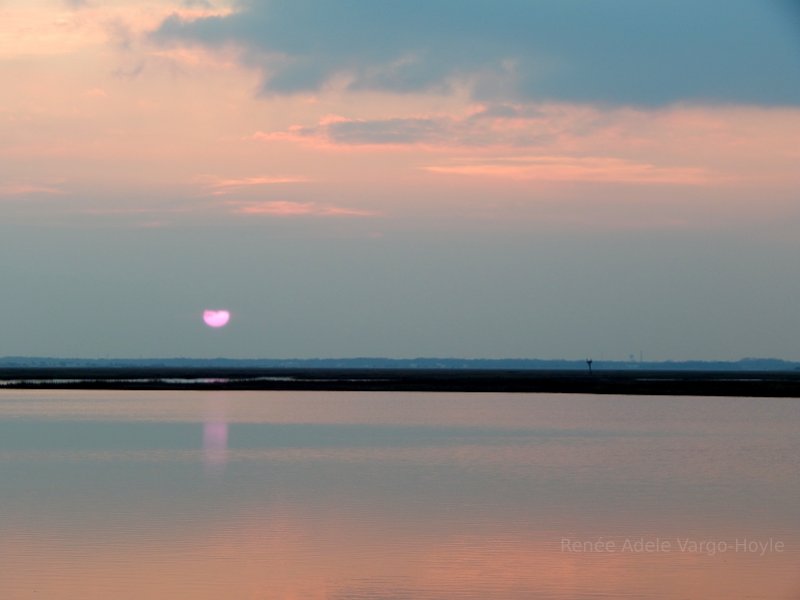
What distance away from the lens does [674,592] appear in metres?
18.4

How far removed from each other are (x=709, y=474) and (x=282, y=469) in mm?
11049

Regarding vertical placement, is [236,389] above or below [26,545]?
above

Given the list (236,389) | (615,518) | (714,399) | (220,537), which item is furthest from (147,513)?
(236,389)

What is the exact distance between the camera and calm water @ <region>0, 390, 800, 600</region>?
18891 millimetres

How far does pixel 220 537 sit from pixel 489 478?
11.2 metres

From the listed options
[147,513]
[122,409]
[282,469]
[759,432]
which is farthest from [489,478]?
[122,409]

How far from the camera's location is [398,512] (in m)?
26.0

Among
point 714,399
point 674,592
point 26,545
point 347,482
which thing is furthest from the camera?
point 714,399

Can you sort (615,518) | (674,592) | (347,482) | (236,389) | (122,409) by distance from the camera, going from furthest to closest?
(236,389), (122,409), (347,482), (615,518), (674,592)

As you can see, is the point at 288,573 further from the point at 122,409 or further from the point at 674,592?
the point at 122,409

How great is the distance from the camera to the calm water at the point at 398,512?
18.9m

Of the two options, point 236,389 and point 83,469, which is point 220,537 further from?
point 236,389

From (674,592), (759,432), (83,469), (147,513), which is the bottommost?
(674,592)

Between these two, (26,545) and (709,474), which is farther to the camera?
(709,474)
